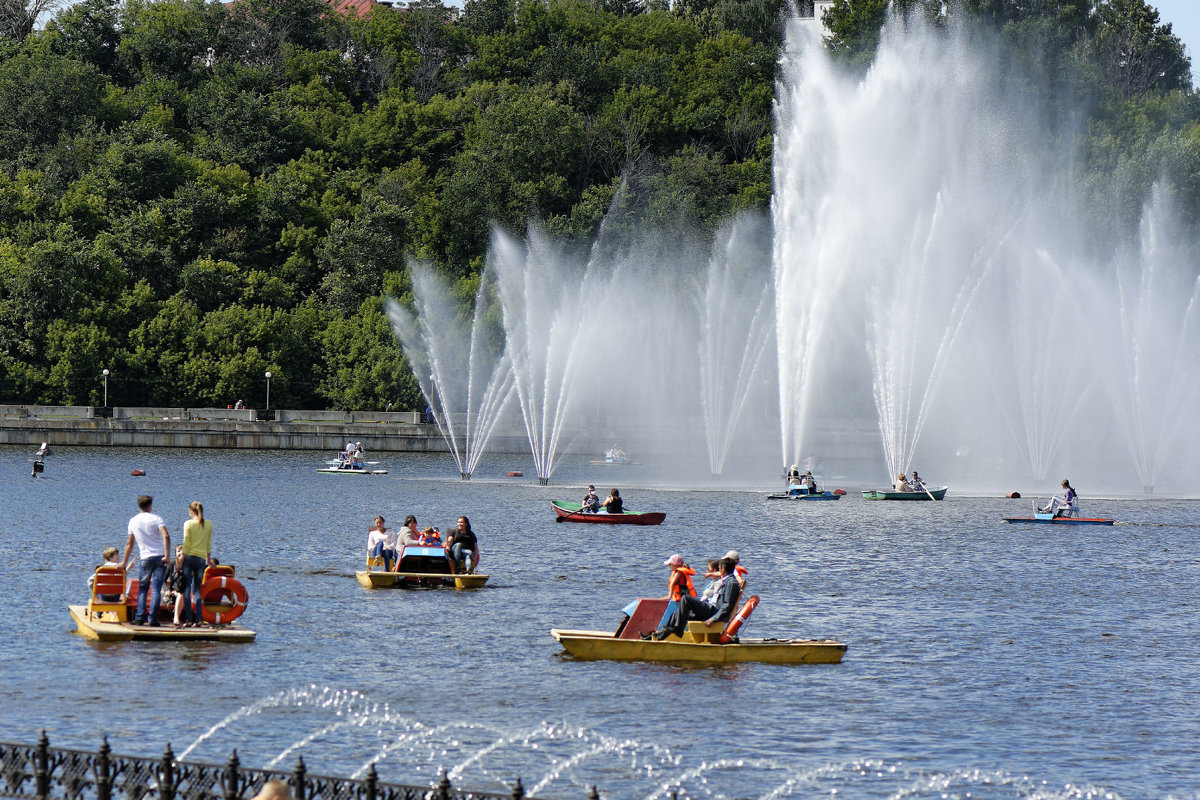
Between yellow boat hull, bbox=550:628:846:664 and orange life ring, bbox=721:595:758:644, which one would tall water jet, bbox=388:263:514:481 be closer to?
yellow boat hull, bbox=550:628:846:664

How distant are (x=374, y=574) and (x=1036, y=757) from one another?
19.9m

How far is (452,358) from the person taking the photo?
403 feet

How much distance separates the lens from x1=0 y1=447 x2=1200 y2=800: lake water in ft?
80.5

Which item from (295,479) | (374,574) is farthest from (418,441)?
(374,574)

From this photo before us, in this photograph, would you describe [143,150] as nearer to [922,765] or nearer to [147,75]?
[147,75]

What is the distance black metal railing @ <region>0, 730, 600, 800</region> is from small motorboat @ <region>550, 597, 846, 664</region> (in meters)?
14.3

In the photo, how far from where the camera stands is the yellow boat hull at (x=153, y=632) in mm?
30016

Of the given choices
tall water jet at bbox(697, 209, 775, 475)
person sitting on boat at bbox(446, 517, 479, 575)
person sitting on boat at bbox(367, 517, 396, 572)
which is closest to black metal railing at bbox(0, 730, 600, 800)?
person sitting on boat at bbox(446, 517, 479, 575)

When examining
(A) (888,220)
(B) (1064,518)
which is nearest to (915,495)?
(B) (1064,518)

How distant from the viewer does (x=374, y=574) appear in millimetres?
41375

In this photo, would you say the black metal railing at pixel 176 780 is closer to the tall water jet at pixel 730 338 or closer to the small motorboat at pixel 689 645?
the small motorboat at pixel 689 645

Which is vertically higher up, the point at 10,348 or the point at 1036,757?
the point at 10,348

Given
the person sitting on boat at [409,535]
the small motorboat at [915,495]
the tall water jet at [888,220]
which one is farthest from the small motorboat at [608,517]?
the person sitting on boat at [409,535]

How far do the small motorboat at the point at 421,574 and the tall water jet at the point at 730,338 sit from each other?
50.9 meters
